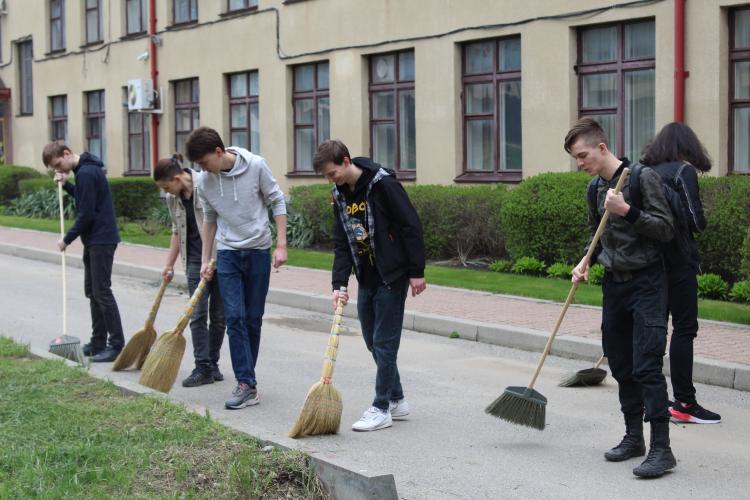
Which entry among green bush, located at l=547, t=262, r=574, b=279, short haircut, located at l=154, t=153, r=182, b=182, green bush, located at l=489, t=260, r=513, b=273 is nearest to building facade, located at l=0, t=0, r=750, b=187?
green bush, located at l=489, t=260, r=513, b=273

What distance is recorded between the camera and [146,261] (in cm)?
1781

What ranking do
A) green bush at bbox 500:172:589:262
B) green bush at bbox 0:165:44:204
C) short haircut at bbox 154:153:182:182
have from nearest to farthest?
1. short haircut at bbox 154:153:182:182
2. green bush at bbox 500:172:589:262
3. green bush at bbox 0:165:44:204

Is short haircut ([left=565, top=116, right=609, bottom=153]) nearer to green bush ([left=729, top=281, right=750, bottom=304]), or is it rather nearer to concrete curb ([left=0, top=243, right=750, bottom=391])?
concrete curb ([left=0, top=243, right=750, bottom=391])

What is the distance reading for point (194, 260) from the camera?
870 centimetres

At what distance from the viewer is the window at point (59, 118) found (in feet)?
102

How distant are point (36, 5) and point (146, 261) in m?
16.7

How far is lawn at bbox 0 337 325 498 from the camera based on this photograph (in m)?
5.54

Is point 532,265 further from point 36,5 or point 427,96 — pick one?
point 36,5

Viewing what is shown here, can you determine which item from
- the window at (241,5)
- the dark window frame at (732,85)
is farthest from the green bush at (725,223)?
the window at (241,5)

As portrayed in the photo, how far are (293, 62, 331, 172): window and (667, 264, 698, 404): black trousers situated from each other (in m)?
14.6

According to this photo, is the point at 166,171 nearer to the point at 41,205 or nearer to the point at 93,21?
the point at 41,205

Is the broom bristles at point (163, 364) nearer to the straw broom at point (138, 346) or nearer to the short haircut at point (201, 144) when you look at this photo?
the straw broom at point (138, 346)

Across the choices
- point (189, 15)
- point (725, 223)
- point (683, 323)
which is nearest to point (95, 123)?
point (189, 15)

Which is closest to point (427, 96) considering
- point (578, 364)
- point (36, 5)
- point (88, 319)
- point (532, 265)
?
point (532, 265)
